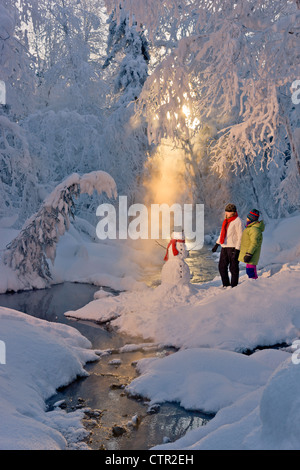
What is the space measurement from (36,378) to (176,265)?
4.77m

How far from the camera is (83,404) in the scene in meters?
5.19

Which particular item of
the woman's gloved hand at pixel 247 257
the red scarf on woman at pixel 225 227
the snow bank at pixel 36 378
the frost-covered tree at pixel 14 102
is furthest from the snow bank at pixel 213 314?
the frost-covered tree at pixel 14 102

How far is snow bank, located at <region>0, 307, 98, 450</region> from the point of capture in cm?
386

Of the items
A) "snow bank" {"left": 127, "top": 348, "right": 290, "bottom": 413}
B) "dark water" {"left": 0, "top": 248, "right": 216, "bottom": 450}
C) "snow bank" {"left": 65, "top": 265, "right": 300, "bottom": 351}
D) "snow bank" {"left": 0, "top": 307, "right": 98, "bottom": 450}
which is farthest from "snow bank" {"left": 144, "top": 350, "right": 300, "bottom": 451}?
"snow bank" {"left": 65, "top": 265, "right": 300, "bottom": 351}

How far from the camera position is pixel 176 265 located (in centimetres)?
971

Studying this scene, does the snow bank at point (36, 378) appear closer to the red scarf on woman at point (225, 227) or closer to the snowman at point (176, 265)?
the snowman at point (176, 265)

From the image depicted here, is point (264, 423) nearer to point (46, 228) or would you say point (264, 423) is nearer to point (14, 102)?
point (46, 228)

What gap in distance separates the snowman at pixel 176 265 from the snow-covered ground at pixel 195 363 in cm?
18

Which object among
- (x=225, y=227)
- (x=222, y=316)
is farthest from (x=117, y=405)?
(x=225, y=227)

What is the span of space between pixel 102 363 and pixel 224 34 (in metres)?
5.96

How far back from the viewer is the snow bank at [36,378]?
152 inches

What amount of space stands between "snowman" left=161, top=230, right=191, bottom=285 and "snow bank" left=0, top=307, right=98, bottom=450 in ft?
9.42
